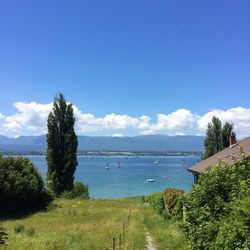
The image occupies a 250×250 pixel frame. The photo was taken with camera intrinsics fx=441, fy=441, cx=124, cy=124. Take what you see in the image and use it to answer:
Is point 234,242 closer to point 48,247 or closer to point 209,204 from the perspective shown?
point 209,204

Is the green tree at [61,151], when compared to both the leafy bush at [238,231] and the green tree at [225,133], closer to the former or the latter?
the green tree at [225,133]

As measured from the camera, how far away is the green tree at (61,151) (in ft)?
197

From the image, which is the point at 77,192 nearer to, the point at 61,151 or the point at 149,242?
the point at 61,151

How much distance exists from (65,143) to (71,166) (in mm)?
3337

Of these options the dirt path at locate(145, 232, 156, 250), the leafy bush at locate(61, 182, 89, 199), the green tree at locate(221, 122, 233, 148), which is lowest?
the leafy bush at locate(61, 182, 89, 199)

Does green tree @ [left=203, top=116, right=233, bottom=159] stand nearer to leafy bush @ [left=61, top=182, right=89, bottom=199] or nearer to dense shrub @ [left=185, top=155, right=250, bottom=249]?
leafy bush @ [left=61, top=182, right=89, bottom=199]

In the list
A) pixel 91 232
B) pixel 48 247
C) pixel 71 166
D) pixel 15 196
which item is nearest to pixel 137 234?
pixel 91 232

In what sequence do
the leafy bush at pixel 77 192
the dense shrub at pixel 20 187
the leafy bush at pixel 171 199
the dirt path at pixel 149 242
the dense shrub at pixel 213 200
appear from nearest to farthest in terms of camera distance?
the dense shrub at pixel 213 200, the dirt path at pixel 149 242, the leafy bush at pixel 171 199, the dense shrub at pixel 20 187, the leafy bush at pixel 77 192

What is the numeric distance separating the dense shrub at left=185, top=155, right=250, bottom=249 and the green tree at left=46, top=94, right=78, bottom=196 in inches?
1826

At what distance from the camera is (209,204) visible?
1376cm

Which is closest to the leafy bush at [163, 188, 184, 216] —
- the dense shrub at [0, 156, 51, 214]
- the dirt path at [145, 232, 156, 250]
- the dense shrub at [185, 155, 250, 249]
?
the dirt path at [145, 232, 156, 250]

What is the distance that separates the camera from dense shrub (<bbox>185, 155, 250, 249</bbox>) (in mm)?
12711

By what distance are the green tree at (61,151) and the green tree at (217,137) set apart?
64.2 ft

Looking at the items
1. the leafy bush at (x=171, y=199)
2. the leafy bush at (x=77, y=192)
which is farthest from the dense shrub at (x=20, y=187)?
the leafy bush at (x=171, y=199)
